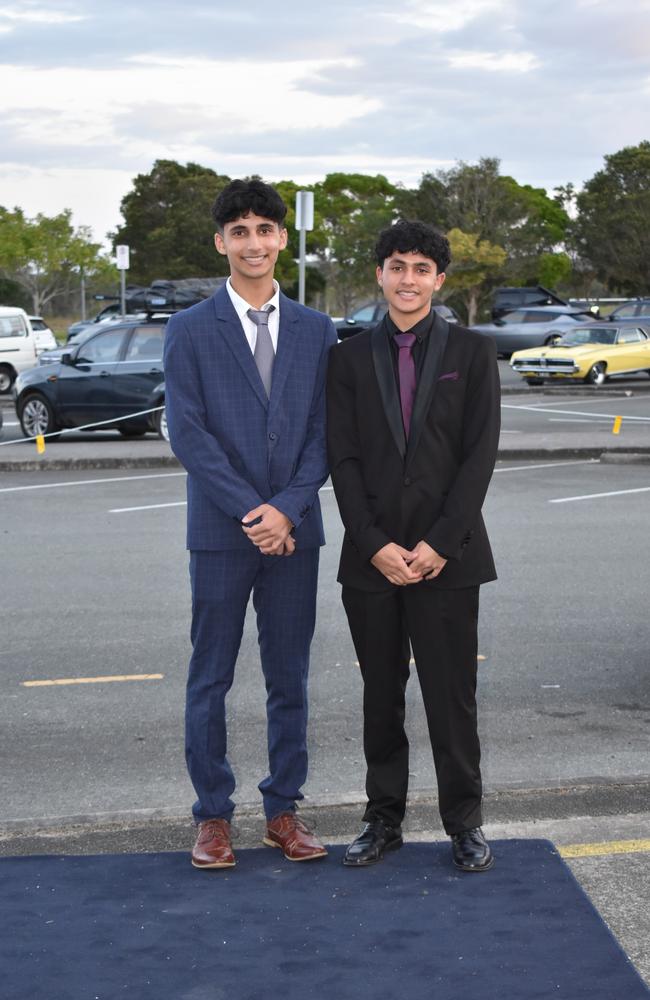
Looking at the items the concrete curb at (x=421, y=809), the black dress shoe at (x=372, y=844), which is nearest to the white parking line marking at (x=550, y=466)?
the concrete curb at (x=421, y=809)

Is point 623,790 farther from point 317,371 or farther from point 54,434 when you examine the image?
point 54,434

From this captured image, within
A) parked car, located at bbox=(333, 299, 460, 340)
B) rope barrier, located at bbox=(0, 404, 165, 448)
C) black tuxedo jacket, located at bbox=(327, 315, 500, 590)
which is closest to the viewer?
black tuxedo jacket, located at bbox=(327, 315, 500, 590)

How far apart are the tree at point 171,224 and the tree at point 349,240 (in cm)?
691

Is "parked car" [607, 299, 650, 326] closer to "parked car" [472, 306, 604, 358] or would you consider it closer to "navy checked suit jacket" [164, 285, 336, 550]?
"parked car" [472, 306, 604, 358]

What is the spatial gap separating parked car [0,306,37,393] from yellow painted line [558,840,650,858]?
25.4m

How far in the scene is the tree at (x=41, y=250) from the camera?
2525 inches

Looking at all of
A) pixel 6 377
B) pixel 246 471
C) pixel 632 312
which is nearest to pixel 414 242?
pixel 246 471

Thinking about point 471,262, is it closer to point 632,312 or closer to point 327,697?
point 632,312

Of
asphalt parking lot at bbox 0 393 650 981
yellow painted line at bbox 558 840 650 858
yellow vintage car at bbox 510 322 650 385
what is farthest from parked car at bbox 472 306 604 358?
yellow painted line at bbox 558 840 650 858

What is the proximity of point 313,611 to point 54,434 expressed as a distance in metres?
14.3

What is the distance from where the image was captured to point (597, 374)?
93.6 feet

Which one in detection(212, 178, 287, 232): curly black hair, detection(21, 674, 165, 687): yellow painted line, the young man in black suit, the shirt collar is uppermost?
detection(212, 178, 287, 232): curly black hair

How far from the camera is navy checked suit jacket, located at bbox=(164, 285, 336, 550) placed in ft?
14.0

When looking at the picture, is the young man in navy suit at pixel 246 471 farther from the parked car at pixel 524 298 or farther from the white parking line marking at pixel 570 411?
the parked car at pixel 524 298
